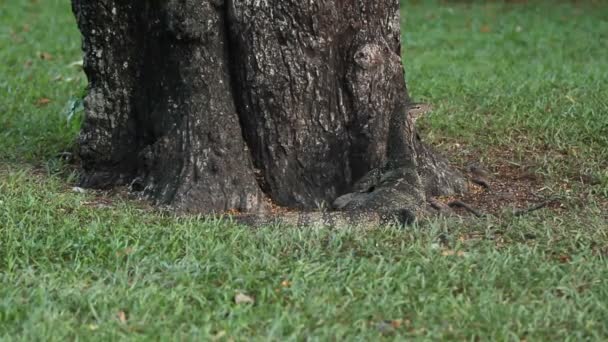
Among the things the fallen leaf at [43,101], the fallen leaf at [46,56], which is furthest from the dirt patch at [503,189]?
the fallen leaf at [46,56]

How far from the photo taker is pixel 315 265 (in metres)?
4.59

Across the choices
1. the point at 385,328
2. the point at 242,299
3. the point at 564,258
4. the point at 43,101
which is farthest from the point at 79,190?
the point at 43,101

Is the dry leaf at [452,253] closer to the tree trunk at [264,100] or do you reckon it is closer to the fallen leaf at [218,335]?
the tree trunk at [264,100]

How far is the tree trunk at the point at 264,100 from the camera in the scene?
5652 mm

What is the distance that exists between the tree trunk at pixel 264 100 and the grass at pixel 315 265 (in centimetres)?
40

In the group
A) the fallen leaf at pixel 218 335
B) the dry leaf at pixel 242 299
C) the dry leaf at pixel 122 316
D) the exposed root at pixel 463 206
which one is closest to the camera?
the fallen leaf at pixel 218 335

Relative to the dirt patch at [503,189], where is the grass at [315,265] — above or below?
above

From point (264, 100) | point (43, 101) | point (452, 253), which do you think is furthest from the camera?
point (43, 101)

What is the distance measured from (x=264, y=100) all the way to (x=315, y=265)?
1.42m

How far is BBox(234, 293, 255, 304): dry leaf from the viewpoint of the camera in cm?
425

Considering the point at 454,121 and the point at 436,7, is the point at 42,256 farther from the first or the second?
the point at 436,7

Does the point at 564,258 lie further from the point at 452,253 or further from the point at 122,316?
the point at 122,316

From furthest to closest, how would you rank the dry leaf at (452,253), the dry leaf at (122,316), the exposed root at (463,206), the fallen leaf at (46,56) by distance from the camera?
1. the fallen leaf at (46,56)
2. the exposed root at (463,206)
3. the dry leaf at (452,253)
4. the dry leaf at (122,316)

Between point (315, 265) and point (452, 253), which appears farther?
point (452, 253)
